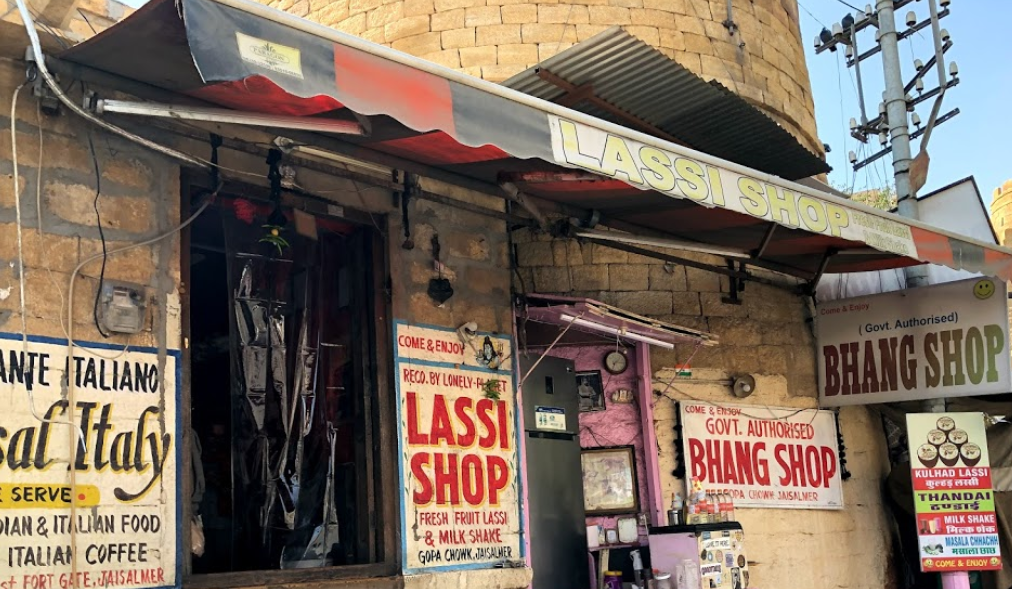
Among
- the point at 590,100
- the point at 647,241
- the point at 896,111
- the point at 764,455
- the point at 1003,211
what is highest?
the point at 1003,211

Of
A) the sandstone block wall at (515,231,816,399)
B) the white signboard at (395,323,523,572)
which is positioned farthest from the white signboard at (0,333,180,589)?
the sandstone block wall at (515,231,816,399)

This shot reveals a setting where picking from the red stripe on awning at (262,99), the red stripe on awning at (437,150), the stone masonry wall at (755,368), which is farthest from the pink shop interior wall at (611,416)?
the red stripe on awning at (262,99)

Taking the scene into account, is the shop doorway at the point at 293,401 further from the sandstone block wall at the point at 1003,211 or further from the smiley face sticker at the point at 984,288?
the sandstone block wall at the point at 1003,211

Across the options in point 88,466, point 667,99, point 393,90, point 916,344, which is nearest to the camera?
point 393,90

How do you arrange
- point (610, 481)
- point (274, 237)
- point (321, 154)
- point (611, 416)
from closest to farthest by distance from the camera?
1. point (274, 237)
2. point (321, 154)
3. point (610, 481)
4. point (611, 416)

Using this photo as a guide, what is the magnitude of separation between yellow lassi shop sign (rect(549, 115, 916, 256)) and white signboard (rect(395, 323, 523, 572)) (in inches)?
62.5

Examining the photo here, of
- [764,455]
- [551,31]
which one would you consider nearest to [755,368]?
[764,455]

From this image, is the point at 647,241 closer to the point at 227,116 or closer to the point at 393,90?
the point at 393,90

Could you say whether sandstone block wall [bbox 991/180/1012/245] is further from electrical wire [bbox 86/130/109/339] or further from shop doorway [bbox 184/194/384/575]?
electrical wire [bbox 86/130/109/339]

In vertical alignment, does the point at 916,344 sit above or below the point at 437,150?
below

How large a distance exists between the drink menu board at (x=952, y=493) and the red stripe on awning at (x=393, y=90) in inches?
198

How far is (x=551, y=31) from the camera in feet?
25.9

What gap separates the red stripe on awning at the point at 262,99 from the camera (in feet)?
13.9

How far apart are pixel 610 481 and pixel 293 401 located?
2.52 m
